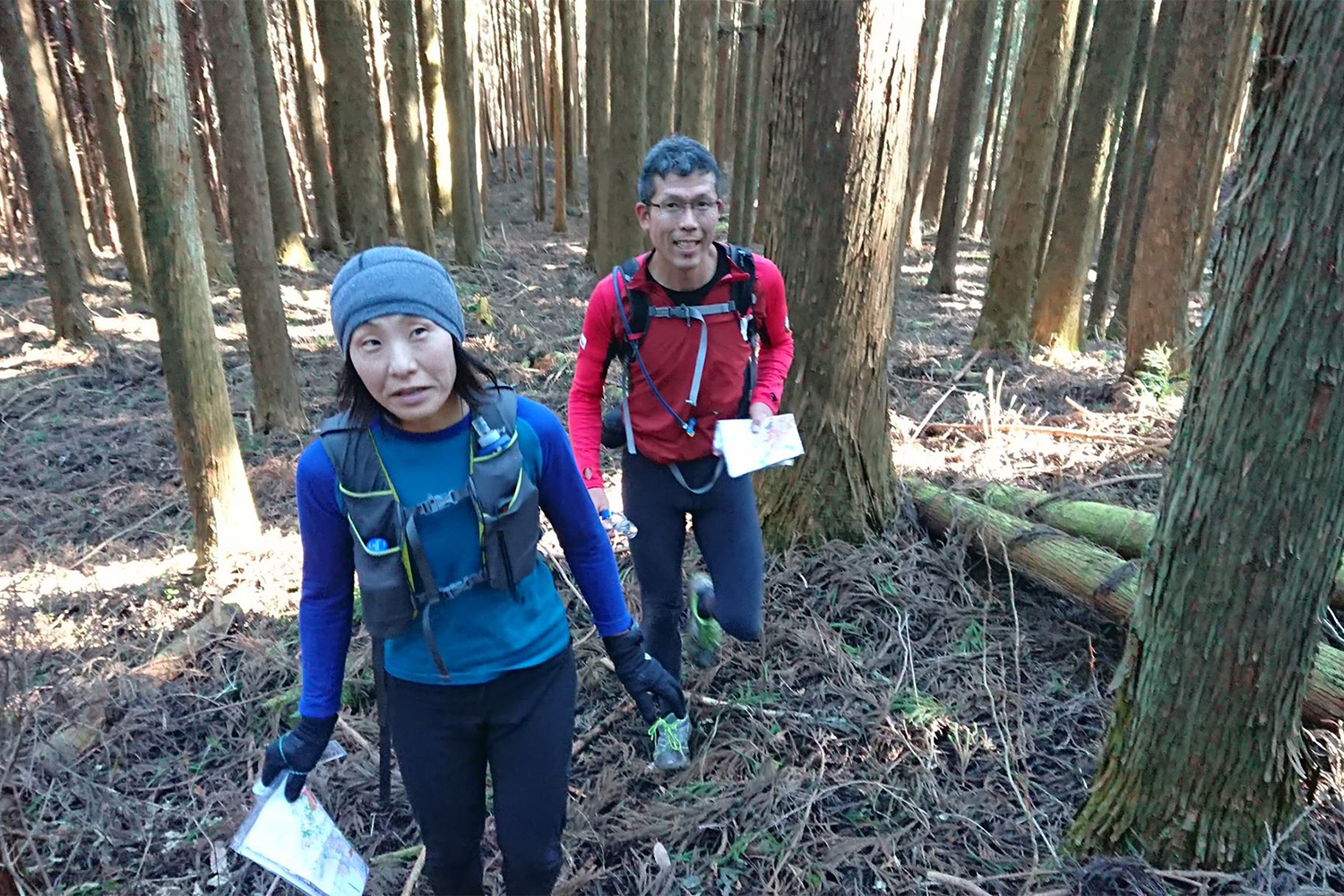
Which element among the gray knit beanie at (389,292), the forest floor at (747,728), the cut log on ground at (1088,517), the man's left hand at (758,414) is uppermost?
the gray knit beanie at (389,292)

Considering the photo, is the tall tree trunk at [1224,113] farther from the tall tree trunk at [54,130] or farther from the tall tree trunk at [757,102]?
the tall tree trunk at [54,130]

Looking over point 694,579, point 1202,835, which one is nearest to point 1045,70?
point 694,579

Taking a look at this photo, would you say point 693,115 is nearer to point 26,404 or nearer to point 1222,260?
point 26,404

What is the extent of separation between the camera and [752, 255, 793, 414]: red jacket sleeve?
325 cm

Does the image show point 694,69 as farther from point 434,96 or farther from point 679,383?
point 679,383

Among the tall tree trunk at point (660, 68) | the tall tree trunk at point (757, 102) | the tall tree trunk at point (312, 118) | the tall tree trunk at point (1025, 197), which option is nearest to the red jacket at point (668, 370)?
the tall tree trunk at point (757, 102)

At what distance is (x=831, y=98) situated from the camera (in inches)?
157

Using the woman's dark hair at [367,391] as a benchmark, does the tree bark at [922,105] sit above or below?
above

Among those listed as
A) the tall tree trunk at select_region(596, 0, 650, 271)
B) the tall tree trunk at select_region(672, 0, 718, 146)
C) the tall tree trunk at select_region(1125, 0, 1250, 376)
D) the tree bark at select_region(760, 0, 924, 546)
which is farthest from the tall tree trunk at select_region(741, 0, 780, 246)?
the tree bark at select_region(760, 0, 924, 546)

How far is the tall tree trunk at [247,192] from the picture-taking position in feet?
22.5

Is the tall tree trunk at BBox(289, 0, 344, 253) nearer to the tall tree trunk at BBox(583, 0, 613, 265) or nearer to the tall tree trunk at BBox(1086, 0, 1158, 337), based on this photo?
the tall tree trunk at BBox(583, 0, 613, 265)

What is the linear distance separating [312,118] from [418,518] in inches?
608

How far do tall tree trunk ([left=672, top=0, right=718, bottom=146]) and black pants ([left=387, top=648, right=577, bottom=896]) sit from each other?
11764 mm

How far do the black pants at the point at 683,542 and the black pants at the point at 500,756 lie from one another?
110 cm
